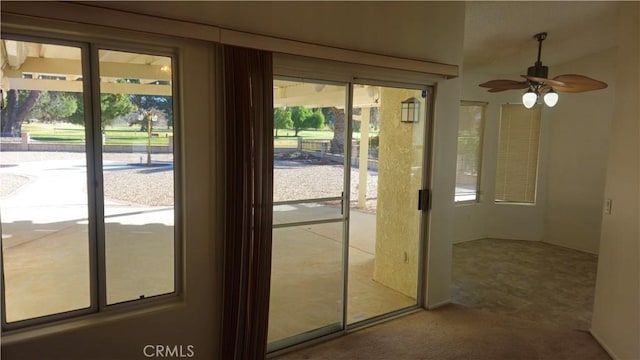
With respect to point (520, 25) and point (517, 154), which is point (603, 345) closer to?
point (520, 25)

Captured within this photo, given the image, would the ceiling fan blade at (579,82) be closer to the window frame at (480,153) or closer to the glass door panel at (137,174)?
the window frame at (480,153)

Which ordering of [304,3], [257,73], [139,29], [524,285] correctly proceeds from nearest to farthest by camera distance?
[139,29] < [257,73] < [304,3] < [524,285]

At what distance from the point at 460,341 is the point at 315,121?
2.09 m

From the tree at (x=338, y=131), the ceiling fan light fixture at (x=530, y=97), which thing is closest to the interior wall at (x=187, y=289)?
the tree at (x=338, y=131)

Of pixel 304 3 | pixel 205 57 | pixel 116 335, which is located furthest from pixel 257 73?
pixel 116 335

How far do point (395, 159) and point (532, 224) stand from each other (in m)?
3.70

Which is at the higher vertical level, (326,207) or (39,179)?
(39,179)

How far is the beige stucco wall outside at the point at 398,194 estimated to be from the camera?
153 inches

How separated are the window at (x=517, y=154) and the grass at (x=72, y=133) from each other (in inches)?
225

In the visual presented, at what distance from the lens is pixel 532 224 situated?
257 inches

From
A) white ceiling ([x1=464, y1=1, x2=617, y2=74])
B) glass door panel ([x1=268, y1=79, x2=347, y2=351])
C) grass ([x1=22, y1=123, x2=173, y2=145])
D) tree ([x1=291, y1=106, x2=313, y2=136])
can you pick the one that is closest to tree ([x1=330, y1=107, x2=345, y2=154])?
glass door panel ([x1=268, y1=79, x2=347, y2=351])

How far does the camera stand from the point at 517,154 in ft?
21.3

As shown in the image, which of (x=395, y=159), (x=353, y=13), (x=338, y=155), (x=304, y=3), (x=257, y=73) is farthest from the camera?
(x=395, y=159)

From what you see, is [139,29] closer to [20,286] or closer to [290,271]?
[20,286]
